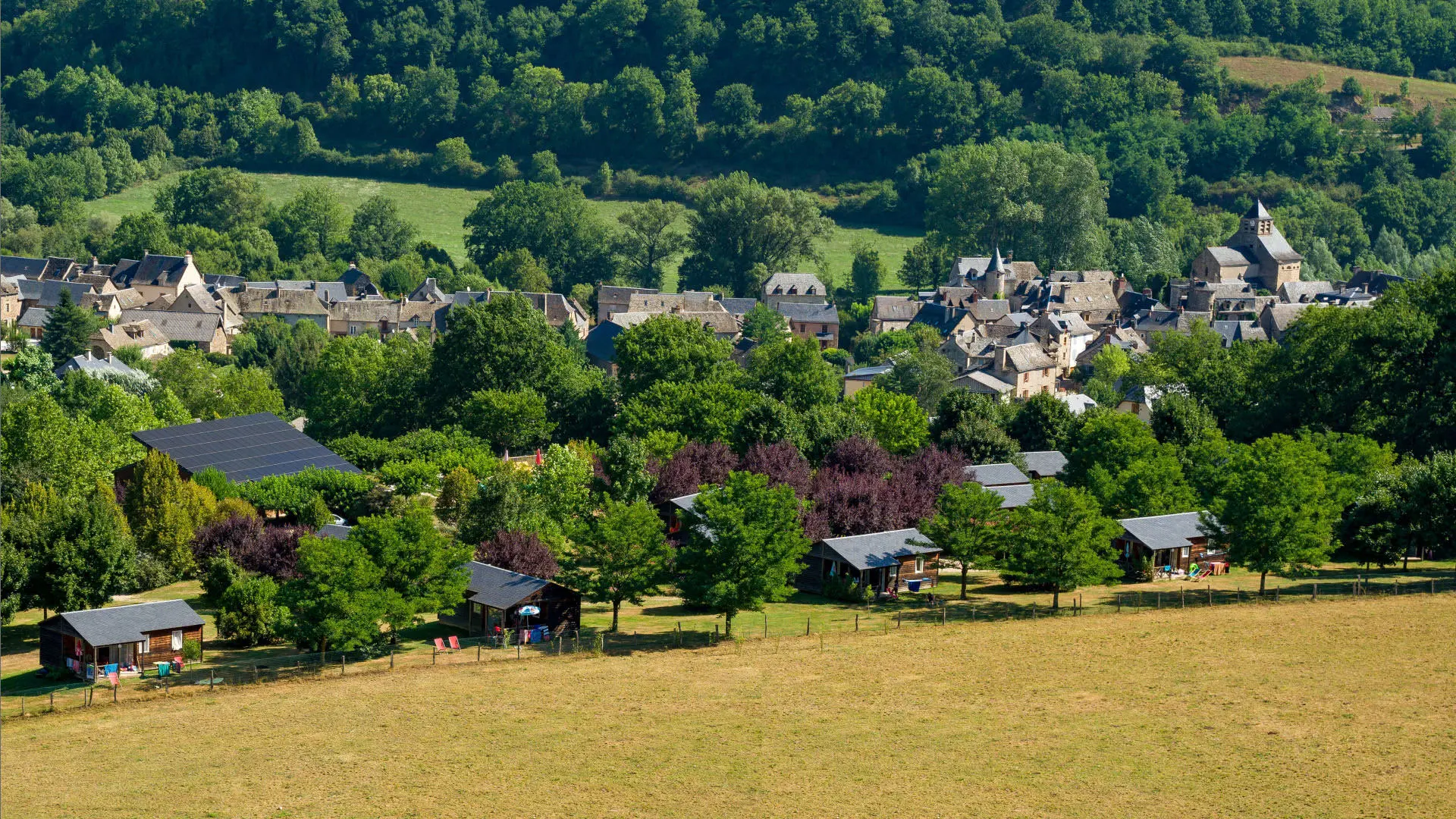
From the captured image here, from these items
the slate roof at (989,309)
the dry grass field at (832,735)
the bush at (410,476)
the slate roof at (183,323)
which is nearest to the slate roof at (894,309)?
the slate roof at (989,309)

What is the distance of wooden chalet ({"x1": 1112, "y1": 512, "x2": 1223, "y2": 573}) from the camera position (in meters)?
66.2

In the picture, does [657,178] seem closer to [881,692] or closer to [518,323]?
[518,323]

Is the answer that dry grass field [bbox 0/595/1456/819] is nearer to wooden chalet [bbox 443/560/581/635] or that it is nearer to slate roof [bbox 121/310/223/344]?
wooden chalet [bbox 443/560/581/635]

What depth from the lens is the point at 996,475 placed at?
74.6m

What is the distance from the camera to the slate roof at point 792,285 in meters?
146

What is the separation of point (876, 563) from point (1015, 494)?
35.8 ft

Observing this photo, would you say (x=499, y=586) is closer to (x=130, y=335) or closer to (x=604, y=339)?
(x=604, y=339)

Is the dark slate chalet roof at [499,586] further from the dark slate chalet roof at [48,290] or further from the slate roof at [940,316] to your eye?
the dark slate chalet roof at [48,290]

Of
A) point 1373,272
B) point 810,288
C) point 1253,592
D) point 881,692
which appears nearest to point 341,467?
point 881,692

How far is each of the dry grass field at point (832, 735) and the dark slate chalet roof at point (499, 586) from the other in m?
3.47

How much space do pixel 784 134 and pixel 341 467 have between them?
131227mm

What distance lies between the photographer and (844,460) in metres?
72.9

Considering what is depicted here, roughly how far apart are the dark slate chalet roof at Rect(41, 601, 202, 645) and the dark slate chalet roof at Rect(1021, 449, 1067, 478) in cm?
3680

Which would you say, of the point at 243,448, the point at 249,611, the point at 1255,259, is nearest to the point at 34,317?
the point at 243,448
